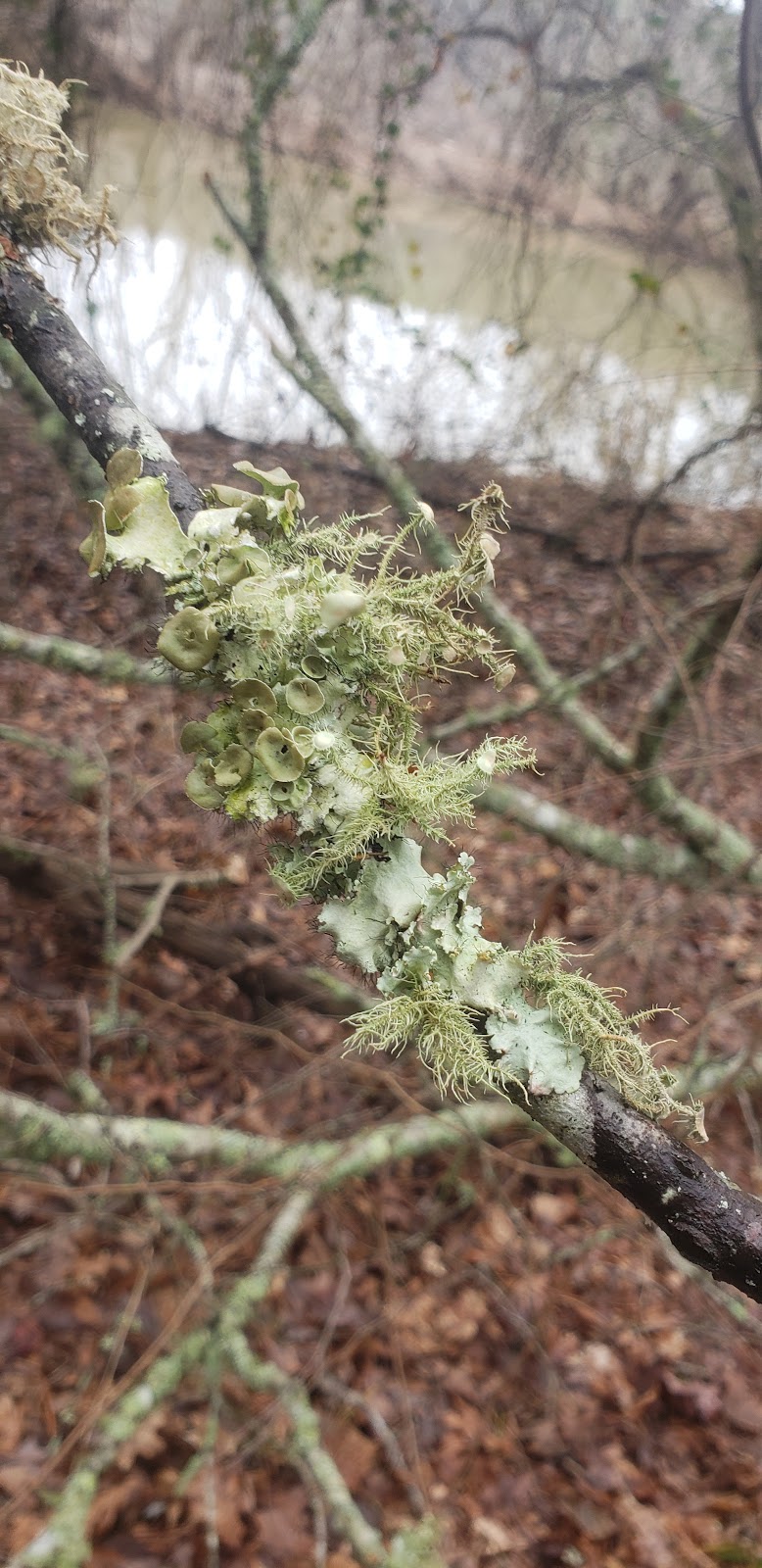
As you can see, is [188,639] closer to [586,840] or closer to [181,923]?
[181,923]

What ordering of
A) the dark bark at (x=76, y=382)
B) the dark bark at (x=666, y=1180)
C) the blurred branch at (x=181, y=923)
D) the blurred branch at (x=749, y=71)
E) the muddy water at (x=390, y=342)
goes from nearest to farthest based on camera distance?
the dark bark at (x=666, y=1180), the dark bark at (x=76, y=382), the blurred branch at (x=181, y=923), the blurred branch at (x=749, y=71), the muddy water at (x=390, y=342)

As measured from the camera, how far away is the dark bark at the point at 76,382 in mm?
729

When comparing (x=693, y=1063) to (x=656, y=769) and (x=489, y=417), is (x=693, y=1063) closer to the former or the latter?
(x=656, y=769)

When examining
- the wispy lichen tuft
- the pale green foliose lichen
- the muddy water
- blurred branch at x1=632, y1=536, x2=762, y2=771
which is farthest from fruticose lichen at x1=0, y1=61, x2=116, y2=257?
the muddy water

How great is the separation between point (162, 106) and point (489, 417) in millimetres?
2545

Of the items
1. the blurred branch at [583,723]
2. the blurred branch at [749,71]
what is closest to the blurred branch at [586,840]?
the blurred branch at [583,723]

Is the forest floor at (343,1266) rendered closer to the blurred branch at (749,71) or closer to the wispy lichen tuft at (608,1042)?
the wispy lichen tuft at (608,1042)

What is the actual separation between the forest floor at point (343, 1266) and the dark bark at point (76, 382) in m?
1.27

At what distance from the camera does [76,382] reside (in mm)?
741

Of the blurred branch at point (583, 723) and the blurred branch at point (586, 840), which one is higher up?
the blurred branch at point (583, 723)

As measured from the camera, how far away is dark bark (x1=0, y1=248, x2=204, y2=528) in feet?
2.39

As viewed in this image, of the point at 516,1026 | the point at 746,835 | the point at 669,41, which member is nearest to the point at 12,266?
the point at 516,1026

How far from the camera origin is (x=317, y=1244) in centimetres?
235

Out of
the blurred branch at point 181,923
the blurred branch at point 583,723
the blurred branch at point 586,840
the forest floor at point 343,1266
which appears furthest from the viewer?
the blurred branch at point 583,723
